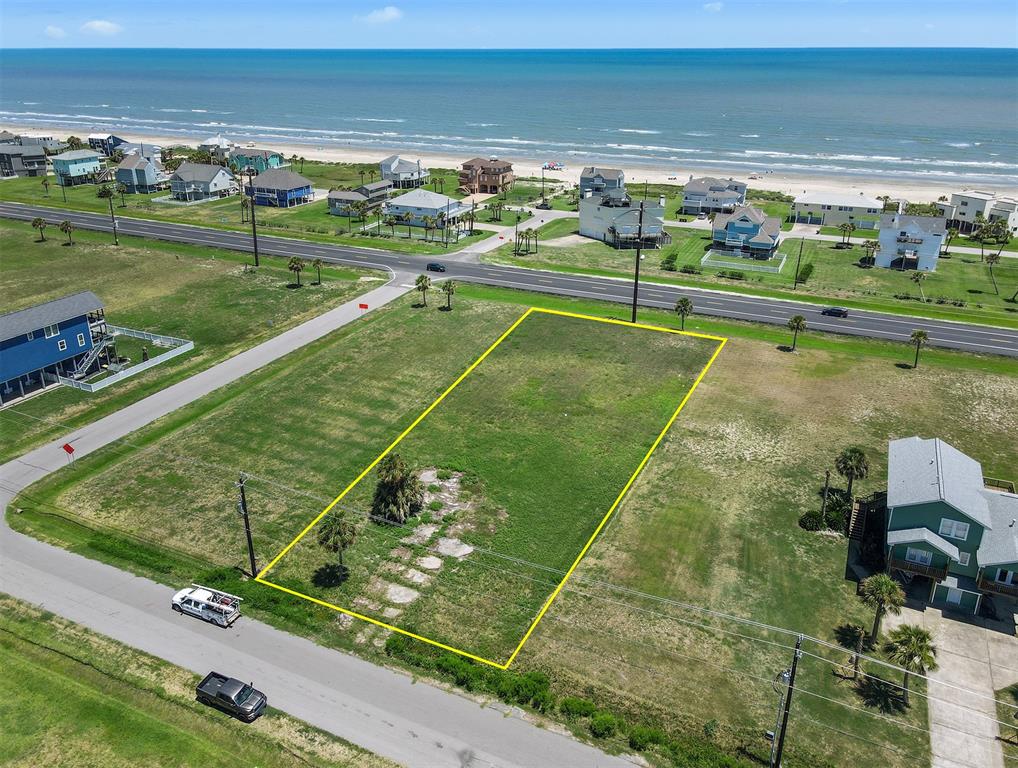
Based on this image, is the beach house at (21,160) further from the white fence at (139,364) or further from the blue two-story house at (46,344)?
the blue two-story house at (46,344)

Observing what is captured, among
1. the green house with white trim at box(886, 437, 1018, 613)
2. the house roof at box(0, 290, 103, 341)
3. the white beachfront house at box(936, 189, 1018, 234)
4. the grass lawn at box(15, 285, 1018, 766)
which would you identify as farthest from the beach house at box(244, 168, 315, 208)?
the green house with white trim at box(886, 437, 1018, 613)

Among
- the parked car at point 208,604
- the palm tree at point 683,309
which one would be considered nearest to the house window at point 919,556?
the parked car at point 208,604

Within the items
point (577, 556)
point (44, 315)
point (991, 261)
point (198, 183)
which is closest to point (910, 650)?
point (577, 556)

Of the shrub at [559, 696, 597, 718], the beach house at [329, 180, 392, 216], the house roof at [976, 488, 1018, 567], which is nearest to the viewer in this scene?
the shrub at [559, 696, 597, 718]

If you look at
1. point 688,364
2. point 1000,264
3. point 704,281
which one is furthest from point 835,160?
point 688,364

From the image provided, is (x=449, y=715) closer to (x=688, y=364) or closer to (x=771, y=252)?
(x=688, y=364)

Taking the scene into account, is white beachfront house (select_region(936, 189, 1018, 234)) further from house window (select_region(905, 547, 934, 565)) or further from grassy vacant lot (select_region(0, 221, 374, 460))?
grassy vacant lot (select_region(0, 221, 374, 460))
